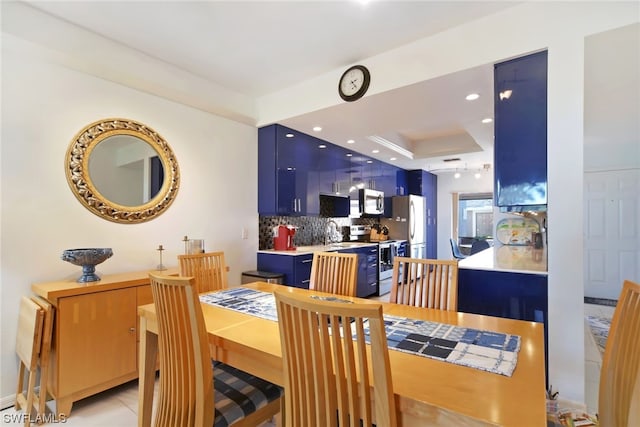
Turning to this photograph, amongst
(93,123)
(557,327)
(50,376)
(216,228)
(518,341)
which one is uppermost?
(93,123)

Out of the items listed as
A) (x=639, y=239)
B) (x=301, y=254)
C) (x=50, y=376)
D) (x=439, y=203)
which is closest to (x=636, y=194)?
(x=639, y=239)

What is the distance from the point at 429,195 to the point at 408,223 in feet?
4.81

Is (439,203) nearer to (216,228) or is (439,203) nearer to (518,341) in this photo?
(216,228)

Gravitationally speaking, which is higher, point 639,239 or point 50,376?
point 639,239

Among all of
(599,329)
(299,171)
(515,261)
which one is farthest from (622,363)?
(299,171)

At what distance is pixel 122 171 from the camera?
2652 millimetres

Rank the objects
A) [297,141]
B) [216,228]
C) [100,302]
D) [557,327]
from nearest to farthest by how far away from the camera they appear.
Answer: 1. [557,327]
2. [100,302]
3. [216,228]
4. [297,141]

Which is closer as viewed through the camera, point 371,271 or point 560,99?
point 560,99

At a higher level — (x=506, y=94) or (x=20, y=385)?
(x=506, y=94)

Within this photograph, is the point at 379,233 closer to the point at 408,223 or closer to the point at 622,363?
the point at 408,223

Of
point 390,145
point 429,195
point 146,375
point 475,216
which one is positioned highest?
point 390,145

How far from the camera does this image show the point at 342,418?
89 centimetres

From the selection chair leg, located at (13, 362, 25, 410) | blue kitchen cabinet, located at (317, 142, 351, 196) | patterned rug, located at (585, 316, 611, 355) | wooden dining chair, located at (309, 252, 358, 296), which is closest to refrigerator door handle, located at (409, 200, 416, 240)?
blue kitchen cabinet, located at (317, 142, 351, 196)

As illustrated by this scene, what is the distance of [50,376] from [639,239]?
6619 millimetres
